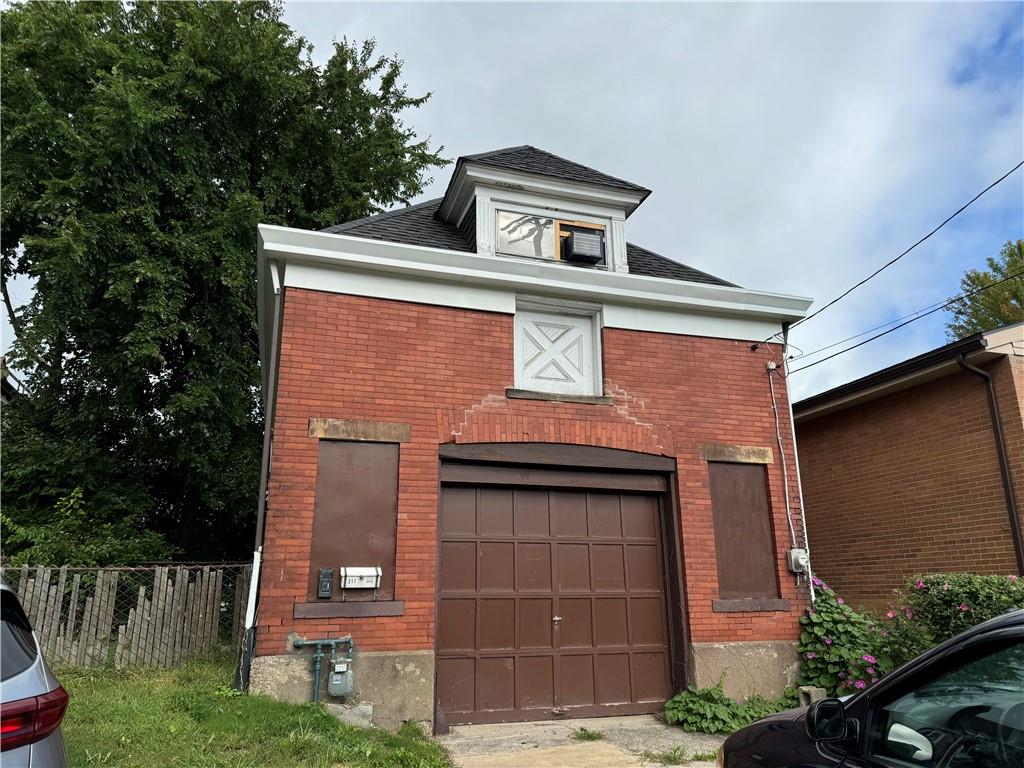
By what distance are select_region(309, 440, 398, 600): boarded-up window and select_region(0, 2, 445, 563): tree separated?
7785mm

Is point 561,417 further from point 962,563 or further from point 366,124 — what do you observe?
point 366,124

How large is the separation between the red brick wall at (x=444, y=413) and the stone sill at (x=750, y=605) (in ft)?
0.27

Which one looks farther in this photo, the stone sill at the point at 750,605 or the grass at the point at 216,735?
the stone sill at the point at 750,605

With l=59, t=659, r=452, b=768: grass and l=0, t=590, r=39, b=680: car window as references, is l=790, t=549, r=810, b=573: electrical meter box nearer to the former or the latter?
l=59, t=659, r=452, b=768: grass

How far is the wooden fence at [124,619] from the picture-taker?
27.3 ft

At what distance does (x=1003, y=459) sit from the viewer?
30.7ft

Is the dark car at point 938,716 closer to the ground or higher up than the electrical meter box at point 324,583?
closer to the ground

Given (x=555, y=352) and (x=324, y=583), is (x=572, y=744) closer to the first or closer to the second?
(x=324, y=583)

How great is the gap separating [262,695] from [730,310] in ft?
23.2

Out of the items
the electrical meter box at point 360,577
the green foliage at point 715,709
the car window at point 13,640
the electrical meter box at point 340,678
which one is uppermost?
the electrical meter box at point 360,577

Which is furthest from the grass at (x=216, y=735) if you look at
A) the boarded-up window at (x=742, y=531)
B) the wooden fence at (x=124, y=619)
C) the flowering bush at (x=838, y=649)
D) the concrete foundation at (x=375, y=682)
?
the flowering bush at (x=838, y=649)

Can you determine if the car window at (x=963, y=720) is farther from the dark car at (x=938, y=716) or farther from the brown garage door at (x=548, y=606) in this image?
the brown garage door at (x=548, y=606)

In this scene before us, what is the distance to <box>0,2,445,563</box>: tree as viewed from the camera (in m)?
13.4

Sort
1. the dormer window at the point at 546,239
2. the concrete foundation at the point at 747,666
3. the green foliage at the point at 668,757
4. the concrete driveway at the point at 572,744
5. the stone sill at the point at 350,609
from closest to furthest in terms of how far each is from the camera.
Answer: the concrete driveway at the point at 572,744 → the green foliage at the point at 668,757 → the stone sill at the point at 350,609 → the concrete foundation at the point at 747,666 → the dormer window at the point at 546,239
